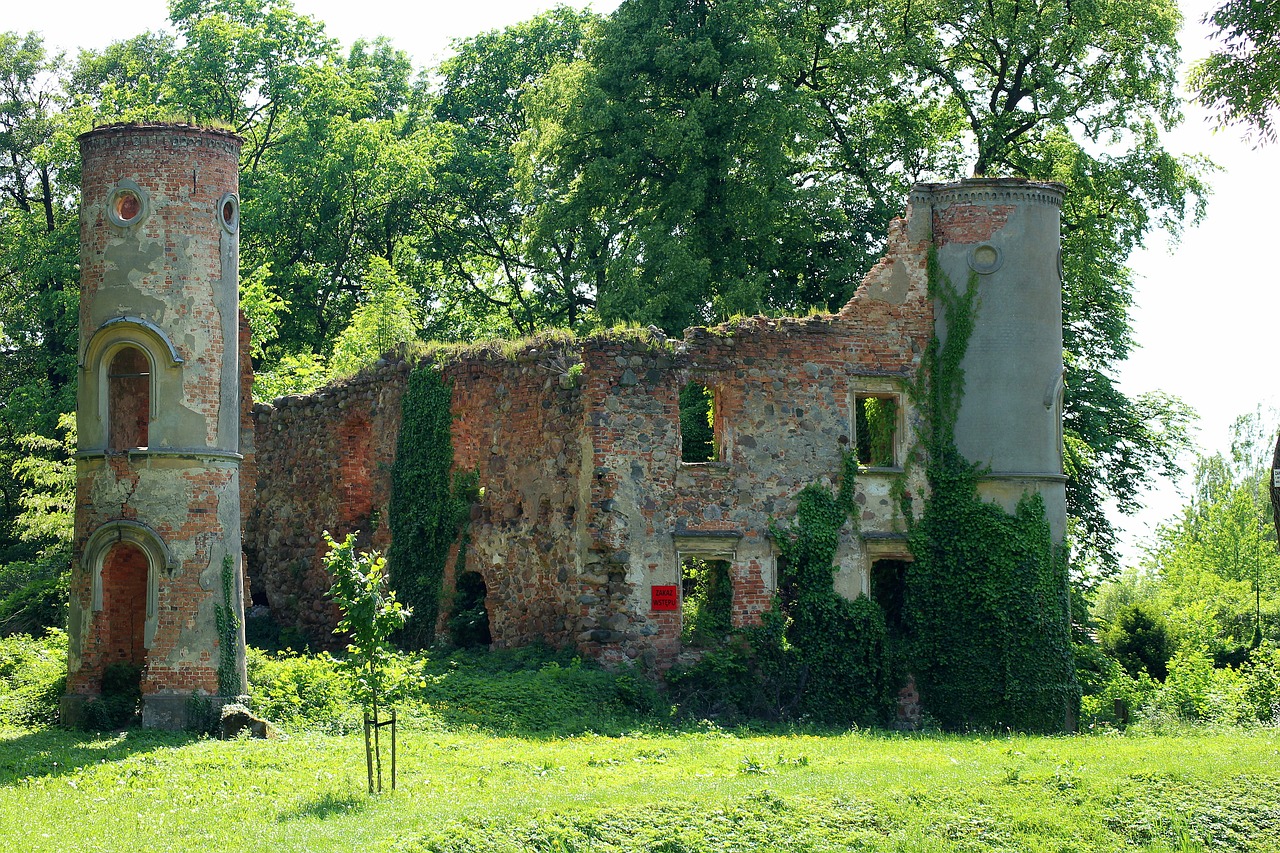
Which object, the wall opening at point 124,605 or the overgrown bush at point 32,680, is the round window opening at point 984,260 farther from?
the overgrown bush at point 32,680

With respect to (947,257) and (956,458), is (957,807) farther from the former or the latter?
(947,257)

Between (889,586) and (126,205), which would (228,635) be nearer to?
Result: (126,205)

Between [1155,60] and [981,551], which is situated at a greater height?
[1155,60]

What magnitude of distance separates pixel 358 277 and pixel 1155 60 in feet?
68.9

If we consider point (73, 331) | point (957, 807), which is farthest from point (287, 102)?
point (957, 807)

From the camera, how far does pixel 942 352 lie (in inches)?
929

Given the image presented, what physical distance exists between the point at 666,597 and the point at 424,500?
4.97 meters

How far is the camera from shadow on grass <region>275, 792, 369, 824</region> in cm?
1442

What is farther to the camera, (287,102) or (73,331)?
(287,102)

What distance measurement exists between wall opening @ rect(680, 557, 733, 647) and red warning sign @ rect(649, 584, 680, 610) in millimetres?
206

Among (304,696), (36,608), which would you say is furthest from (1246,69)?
(36,608)

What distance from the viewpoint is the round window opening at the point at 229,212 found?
20.6 m

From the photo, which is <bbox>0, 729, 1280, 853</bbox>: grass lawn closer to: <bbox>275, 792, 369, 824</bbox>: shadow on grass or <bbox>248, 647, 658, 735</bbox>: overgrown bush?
<bbox>275, 792, 369, 824</bbox>: shadow on grass

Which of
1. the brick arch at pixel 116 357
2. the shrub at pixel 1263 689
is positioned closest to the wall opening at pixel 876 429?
the shrub at pixel 1263 689
